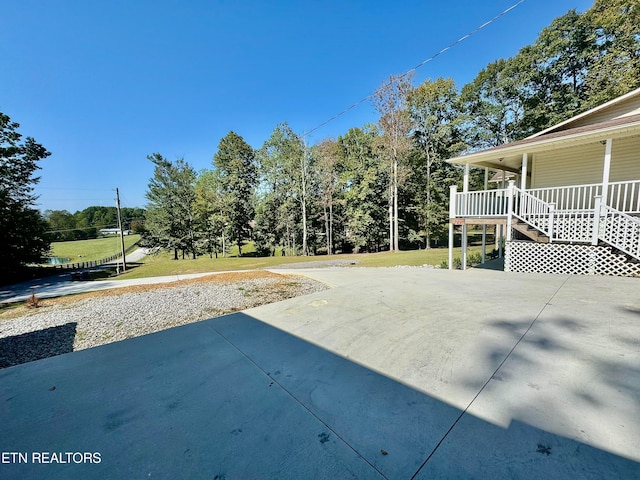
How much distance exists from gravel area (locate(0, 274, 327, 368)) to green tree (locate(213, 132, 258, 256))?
20.3 meters

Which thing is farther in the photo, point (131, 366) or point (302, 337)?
point (302, 337)

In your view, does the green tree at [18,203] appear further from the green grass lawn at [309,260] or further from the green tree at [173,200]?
the green tree at [173,200]

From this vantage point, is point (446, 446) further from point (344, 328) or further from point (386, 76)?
point (386, 76)

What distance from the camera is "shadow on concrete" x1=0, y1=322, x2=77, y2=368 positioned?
147 inches

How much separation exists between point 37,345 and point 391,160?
20.0m

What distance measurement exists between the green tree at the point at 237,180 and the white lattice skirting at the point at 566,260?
2321 centimetres

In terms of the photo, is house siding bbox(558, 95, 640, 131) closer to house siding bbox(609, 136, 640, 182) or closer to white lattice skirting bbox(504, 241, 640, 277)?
house siding bbox(609, 136, 640, 182)

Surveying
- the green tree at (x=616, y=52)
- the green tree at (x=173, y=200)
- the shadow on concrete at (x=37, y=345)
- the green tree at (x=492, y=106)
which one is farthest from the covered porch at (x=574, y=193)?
the green tree at (x=173, y=200)

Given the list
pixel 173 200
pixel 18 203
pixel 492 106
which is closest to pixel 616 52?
pixel 492 106

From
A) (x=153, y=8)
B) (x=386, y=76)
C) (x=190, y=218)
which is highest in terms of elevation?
(x=386, y=76)

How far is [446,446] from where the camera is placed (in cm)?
163

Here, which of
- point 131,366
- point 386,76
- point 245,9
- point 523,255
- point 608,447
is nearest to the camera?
point 608,447

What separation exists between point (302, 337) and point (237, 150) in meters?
28.2

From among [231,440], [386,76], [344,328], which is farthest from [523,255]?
[386,76]
